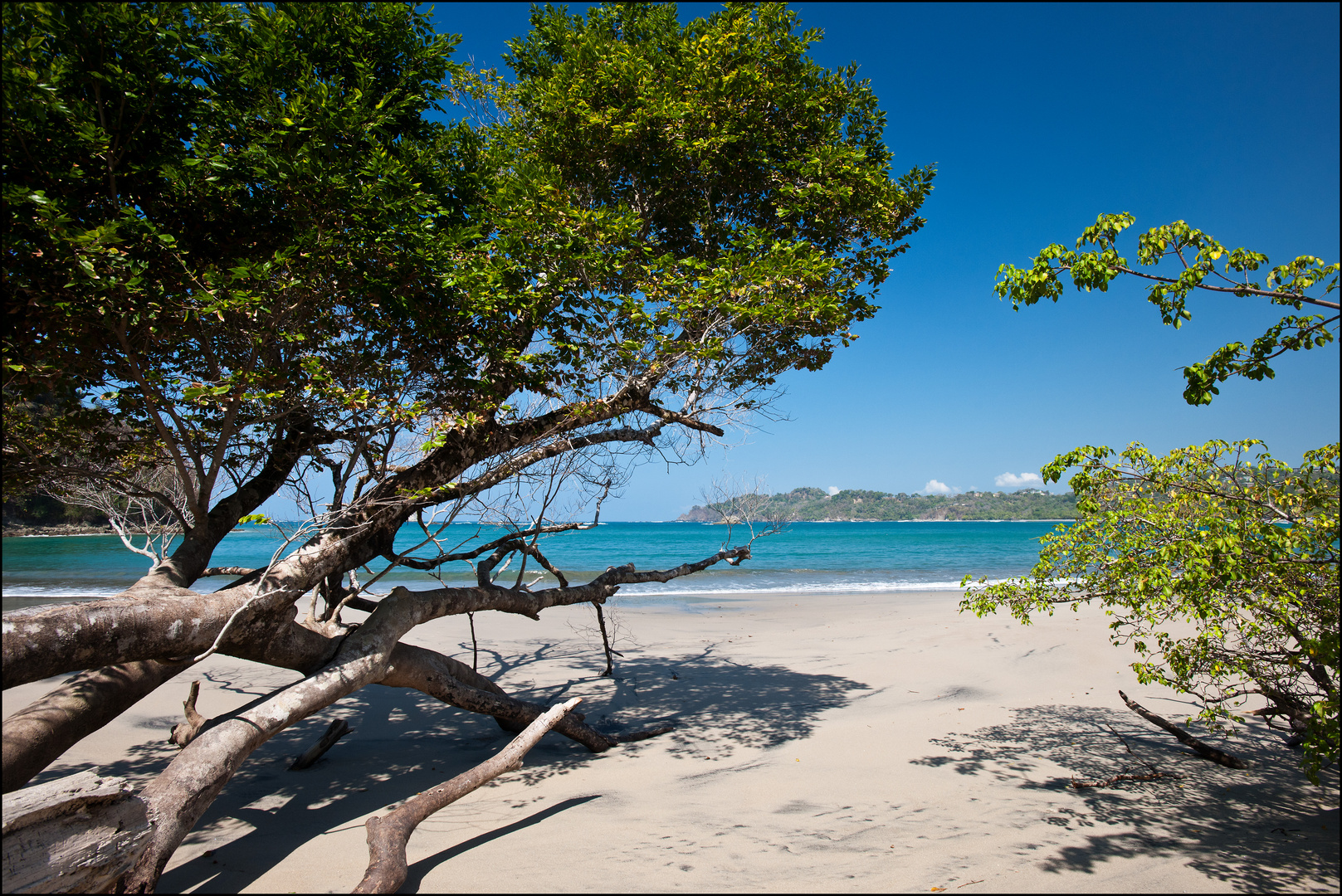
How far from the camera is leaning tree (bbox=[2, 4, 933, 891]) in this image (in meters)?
3.83

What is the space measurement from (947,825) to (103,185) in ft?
24.3

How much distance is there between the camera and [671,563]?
36531 millimetres

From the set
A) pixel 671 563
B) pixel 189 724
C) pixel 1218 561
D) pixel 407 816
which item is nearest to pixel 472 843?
pixel 407 816

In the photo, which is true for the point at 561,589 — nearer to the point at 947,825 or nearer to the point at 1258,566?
the point at 947,825

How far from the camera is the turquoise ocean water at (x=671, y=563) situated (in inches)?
A: 874

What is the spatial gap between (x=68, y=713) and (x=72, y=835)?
1.57 meters

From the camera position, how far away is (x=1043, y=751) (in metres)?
6.25

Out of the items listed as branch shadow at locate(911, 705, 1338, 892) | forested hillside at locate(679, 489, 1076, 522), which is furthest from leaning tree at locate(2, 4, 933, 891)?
forested hillside at locate(679, 489, 1076, 522)

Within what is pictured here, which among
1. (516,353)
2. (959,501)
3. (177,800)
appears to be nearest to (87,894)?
(177,800)

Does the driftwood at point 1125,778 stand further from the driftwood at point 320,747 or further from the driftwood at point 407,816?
the driftwood at point 320,747

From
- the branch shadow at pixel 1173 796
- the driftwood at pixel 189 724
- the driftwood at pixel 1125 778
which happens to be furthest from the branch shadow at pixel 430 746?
the driftwood at pixel 1125 778

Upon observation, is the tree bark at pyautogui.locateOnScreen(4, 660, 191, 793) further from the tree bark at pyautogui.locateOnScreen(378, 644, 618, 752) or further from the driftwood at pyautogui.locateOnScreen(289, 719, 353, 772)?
the driftwood at pyautogui.locateOnScreen(289, 719, 353, 772)

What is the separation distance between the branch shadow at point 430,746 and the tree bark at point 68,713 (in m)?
1.08

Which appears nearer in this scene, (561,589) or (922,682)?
(561,589)
